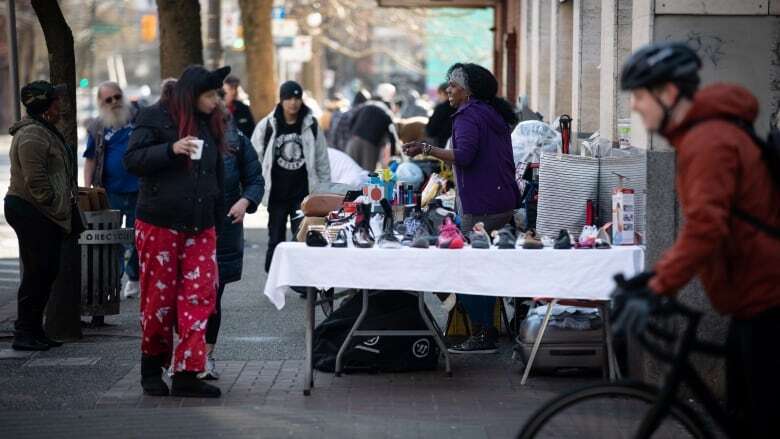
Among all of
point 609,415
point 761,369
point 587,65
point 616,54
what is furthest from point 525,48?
point 761,369

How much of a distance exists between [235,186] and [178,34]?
291 inches

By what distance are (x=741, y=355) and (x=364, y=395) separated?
3309 millimetres

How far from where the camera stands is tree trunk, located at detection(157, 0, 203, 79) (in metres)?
15.1

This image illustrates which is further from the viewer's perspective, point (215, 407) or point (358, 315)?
point (358, 315)

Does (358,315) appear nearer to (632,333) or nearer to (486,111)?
(486,111)

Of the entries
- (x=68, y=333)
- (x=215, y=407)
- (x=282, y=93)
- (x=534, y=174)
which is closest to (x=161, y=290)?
(x=215, y=407)

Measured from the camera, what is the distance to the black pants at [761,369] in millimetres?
4457

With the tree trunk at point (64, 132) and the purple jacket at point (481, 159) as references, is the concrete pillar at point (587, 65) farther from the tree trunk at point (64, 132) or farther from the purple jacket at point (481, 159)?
the tree trunk at point (64, 132)

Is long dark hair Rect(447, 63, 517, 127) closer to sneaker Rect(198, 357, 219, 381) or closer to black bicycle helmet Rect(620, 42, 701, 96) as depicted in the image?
sneaker Rect(198, 357, 219, 381)

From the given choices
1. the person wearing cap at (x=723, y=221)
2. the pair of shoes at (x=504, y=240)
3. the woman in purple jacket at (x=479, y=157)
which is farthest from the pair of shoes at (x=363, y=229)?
the person wearing cap at (x=723, y=221)

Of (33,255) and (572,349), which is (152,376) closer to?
(33,255)

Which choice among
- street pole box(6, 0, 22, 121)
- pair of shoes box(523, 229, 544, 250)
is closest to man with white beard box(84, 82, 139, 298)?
street pole box(6, 0, 22, 121)

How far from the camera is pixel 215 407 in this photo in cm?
724

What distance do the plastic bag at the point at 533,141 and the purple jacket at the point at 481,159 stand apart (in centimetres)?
126
